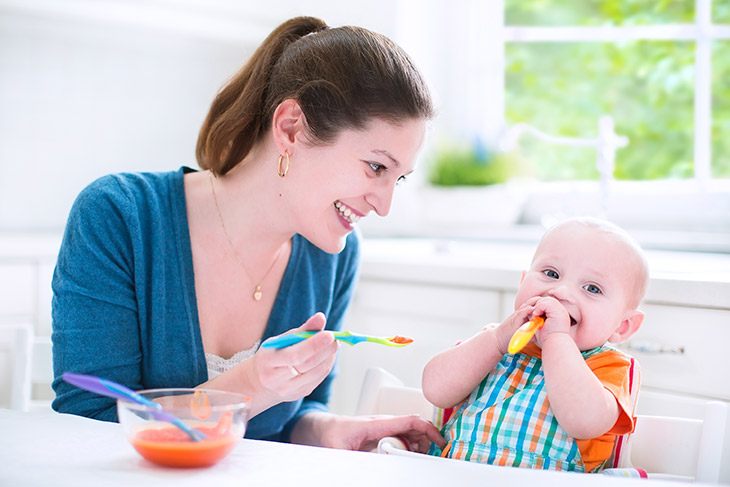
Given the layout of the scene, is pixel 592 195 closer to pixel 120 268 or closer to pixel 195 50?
pixel 195 50

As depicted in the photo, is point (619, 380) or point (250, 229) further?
point (250, 229)

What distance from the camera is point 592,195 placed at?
269 cm

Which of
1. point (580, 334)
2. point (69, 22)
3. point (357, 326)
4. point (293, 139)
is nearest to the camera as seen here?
point (580, 334)

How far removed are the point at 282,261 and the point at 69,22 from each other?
124cm

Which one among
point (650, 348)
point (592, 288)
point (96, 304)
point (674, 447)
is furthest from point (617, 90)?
point (96, 304)

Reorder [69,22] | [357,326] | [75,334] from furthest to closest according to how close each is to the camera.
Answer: [69,22] < [357,326] < [75,334]

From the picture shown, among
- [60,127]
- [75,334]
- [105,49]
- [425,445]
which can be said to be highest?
[105,49]

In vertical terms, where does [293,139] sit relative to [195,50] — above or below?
below

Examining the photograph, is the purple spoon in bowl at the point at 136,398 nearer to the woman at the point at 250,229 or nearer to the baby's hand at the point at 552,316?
the woman at the point at 250,229

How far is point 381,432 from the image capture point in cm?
136

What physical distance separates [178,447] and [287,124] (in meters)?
0.82

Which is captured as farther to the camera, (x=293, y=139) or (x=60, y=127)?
(x=60, y=127)

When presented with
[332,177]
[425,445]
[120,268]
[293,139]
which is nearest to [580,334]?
[425,445]

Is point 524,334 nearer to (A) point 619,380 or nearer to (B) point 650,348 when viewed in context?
(A) point 619,380
